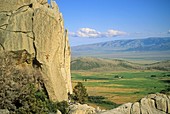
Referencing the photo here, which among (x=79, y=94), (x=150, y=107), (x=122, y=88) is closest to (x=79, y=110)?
(x=150, y=107)

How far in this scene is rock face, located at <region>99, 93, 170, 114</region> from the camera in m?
32.6

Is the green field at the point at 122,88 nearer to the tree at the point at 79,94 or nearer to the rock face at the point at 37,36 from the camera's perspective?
the tree at the point at 79,94

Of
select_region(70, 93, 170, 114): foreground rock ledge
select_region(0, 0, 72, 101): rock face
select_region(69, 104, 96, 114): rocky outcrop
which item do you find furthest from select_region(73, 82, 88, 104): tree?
select_region(70, 93, 170, 114): foreground rock ledge

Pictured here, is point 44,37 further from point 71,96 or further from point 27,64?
point 71,96

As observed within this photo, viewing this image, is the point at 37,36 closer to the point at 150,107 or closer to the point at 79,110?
the point at 79,110

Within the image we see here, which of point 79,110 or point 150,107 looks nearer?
point 150,107

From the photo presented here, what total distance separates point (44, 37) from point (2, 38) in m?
4.90

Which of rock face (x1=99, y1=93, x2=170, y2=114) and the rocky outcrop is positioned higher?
rock face (x1=99, y1=93, x2=170, y2=114)

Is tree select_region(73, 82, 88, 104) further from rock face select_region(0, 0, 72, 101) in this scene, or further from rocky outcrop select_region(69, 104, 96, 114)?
rock face select_region(0, 0, 72, 101)

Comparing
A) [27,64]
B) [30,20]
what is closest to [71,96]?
[27,64]

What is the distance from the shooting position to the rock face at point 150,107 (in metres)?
32.6

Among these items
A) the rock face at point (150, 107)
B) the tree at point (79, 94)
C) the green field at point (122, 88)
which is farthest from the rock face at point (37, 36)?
the green field at point (122, 88)

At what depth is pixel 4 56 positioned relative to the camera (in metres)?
34.3

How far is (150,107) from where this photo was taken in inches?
1289
